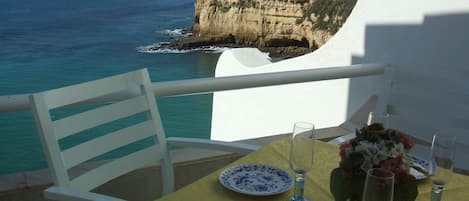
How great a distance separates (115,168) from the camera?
1.82m

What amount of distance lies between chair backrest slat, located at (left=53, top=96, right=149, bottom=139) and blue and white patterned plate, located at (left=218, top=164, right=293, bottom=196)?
47cm

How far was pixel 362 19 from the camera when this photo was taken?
383 centimetres

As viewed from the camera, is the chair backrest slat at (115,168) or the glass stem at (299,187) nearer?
the glass stem at (299,187)

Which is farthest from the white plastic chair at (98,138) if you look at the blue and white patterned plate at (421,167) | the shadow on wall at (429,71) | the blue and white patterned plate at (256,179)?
the shadow on wall at (429,71)

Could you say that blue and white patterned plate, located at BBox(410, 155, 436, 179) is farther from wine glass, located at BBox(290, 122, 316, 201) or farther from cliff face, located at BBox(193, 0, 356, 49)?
cliff face, located at BBox(193, 0, 356, 49)

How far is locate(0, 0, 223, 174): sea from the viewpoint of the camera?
80.1 ft

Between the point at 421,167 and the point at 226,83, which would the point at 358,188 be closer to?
the point at 421,167

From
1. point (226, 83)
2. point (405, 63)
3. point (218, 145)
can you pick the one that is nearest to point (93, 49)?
point (405, 63)

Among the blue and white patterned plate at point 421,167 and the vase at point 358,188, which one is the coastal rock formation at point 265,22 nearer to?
the blue and white patterned plate at point 421,167

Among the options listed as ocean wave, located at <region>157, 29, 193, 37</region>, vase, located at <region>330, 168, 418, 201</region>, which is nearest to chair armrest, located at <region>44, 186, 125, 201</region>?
vase, located at <region>330, 168, 418, 201</region>

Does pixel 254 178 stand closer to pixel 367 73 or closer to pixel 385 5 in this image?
pixel 367 73

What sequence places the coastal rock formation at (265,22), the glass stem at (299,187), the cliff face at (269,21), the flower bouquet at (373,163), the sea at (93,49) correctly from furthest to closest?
1. the coastal rock formation at (265,22)
2. the cliff face at (269,21)
3. the sea at (93,49)
4. the glass stem at (299,187)
5. the flower bouquet at (373,163)

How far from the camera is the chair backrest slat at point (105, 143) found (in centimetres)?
166

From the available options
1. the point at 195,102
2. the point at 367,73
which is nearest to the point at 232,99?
the point at 367,73
